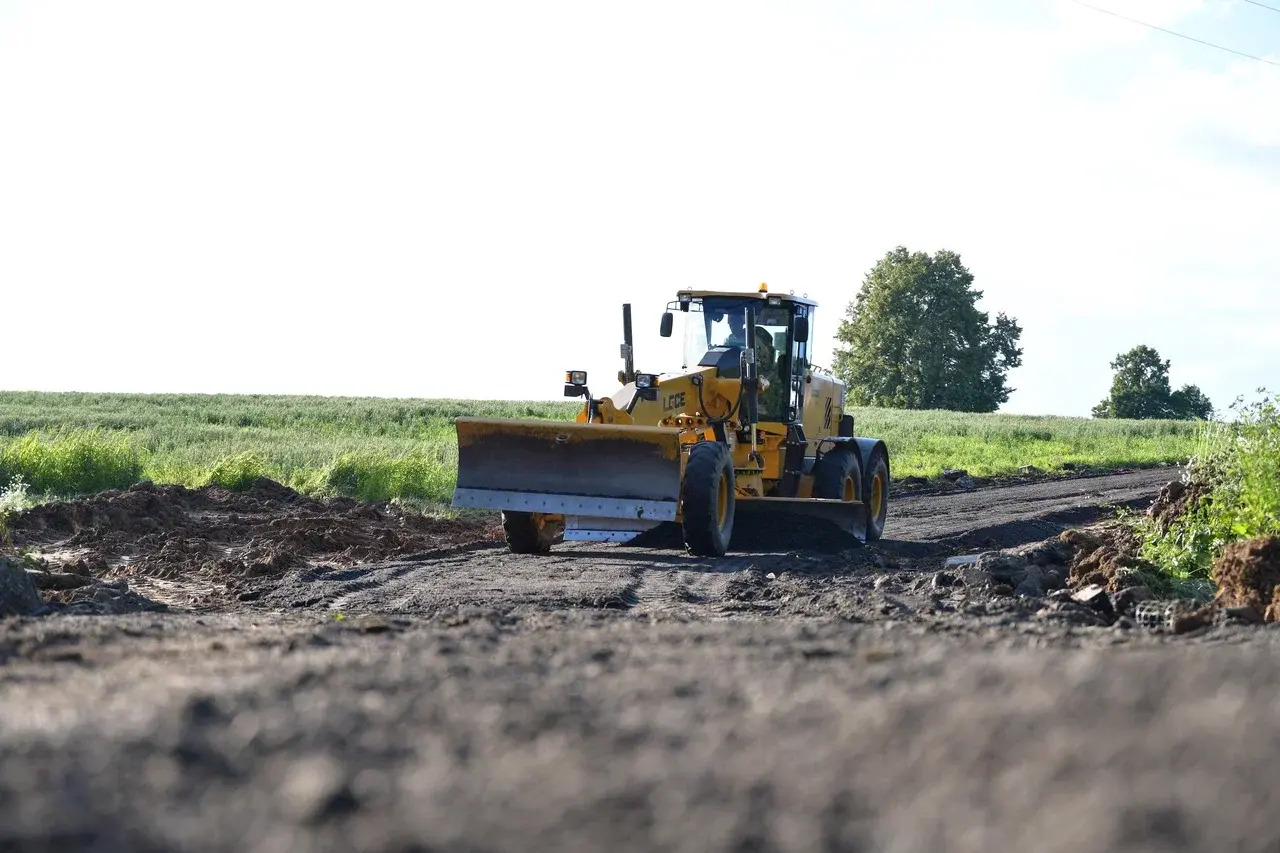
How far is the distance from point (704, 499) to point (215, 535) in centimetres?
592

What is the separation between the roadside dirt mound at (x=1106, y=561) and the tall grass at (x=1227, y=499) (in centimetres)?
30

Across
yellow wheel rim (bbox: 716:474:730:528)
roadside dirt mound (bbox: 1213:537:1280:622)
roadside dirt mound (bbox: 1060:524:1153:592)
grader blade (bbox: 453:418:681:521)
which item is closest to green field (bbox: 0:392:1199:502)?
grader blade (bbox: 453:418:681:521)

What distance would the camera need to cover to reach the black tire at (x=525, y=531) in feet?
48.1

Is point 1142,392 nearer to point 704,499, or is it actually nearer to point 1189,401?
point 1189,401

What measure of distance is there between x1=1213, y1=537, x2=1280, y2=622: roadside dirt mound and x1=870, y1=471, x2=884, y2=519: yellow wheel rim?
28.6 feet

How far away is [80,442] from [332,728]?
751 inches

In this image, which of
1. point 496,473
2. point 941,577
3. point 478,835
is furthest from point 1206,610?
point 496,473

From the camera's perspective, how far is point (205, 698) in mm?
4227

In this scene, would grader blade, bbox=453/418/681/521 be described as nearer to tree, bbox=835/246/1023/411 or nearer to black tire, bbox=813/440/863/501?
black tire, bbox=813/440/863/501

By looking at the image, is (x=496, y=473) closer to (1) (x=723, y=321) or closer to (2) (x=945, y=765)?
(1) (x=723, y=321)

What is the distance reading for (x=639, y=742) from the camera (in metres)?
3.74

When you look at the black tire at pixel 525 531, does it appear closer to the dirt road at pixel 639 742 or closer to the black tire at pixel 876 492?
the black tire at pixel 876 492

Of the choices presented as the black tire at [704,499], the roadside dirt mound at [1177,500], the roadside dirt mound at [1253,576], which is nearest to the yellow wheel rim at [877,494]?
the black tire at [704,499]

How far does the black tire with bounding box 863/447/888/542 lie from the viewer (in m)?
17.6
